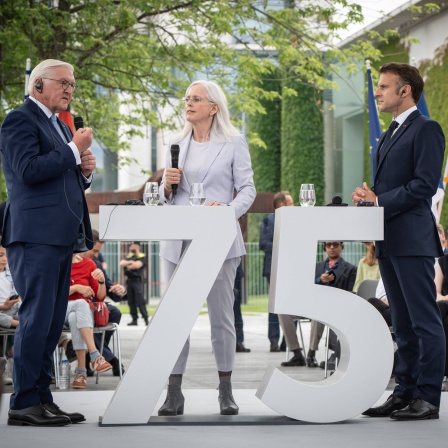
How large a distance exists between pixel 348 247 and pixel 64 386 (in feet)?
64.9

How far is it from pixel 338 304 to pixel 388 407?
0.78 m

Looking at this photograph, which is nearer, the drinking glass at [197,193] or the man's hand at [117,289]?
the drinking glass at [197,193]

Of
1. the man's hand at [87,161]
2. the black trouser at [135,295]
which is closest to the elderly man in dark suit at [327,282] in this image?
the man's hand at [87,161]

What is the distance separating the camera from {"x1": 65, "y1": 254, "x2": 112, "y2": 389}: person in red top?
945 centimetres

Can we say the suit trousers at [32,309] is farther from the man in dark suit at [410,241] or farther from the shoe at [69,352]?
the shoe at [69,352]

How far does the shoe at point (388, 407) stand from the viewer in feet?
21.4

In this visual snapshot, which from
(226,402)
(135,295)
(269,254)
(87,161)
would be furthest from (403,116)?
(135,295)

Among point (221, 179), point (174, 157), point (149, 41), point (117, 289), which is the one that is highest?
point (149, 41)

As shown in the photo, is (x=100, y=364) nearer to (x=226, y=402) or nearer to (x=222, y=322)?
(x=226, y=402)

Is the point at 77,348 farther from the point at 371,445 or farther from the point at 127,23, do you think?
the point at 127,23

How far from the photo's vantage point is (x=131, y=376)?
608 cm

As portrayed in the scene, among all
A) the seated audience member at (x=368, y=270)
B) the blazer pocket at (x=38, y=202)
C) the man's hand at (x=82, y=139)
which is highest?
the man's hand at (x=82, y=139)

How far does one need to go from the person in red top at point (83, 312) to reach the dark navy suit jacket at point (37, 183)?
11.5 ft

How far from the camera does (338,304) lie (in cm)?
627
